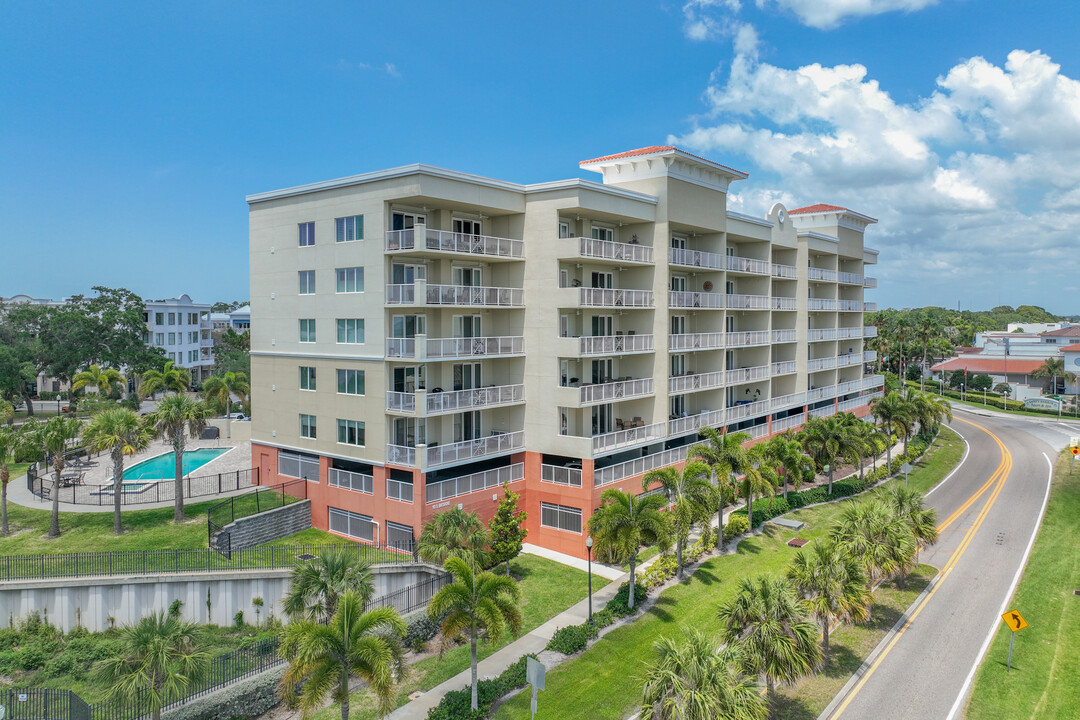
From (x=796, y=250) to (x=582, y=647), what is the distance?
4260 centimetres

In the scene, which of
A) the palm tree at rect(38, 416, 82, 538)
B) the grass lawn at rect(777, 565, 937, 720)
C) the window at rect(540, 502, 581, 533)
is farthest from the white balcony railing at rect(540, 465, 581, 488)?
the palm tree at rect(38, 416, 82, 538)

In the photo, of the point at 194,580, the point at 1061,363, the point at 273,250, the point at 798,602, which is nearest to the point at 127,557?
the point at 194,580

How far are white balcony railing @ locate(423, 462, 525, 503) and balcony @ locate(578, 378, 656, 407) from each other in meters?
5.25

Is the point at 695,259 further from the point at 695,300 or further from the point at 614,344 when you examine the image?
the point at 614,344

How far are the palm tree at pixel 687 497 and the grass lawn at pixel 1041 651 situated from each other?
11.7 metres

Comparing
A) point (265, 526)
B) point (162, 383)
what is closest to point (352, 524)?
point (265, 526)

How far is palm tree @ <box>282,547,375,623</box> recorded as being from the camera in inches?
842

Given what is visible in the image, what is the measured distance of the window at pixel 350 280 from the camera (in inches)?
1312

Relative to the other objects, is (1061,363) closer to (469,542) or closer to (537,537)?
(537,537)

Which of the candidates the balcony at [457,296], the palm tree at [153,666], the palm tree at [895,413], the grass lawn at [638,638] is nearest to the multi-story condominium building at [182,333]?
the balcony at [457,296]

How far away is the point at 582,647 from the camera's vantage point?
24734 millimetres

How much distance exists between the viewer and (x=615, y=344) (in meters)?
37.2

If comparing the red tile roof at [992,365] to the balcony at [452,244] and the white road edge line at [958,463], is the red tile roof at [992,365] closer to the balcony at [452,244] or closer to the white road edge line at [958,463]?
the white road edge line at [958,463]

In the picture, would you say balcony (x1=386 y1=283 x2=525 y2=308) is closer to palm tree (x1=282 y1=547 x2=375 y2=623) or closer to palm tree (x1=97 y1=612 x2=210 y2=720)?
palm tree (x1=282 y1=547 x2=375 y2=623)
